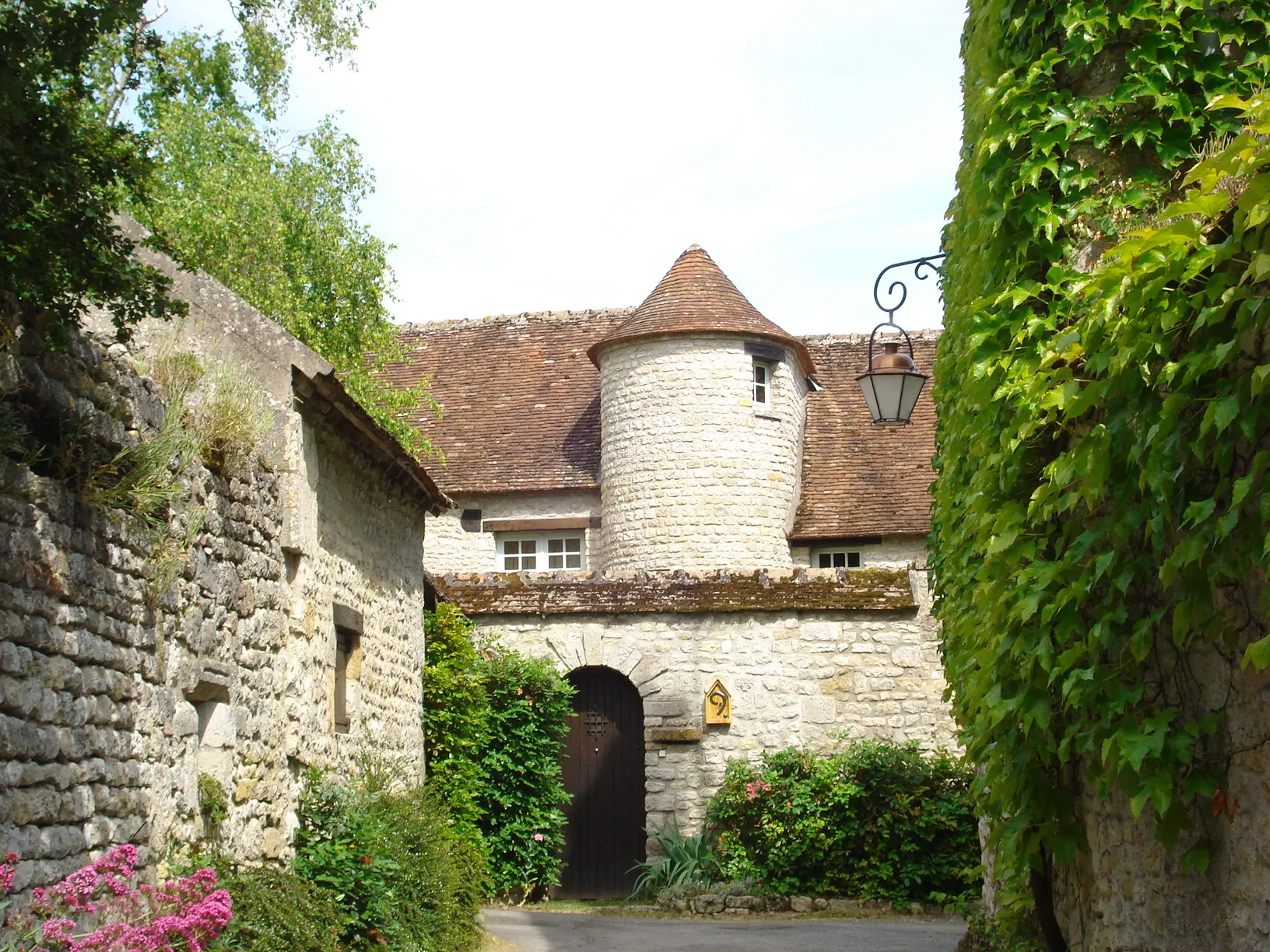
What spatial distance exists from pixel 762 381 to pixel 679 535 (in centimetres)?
264

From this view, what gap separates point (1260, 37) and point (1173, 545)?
2.01 meters

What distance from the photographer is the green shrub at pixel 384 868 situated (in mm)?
7863

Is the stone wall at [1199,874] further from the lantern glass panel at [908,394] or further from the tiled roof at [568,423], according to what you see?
the tiled roof at [568,423]

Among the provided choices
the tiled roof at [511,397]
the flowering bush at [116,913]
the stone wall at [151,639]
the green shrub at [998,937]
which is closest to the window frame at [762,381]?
the tiled roof at [511,397]

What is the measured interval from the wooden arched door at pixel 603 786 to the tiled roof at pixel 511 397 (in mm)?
5414

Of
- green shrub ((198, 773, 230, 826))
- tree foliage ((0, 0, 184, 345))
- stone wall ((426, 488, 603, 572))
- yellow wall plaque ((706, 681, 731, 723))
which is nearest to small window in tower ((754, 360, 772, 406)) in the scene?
stone wall ((426, 488, 603, 572))

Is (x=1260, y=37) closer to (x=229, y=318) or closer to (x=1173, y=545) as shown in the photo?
(x=1173, y=545)

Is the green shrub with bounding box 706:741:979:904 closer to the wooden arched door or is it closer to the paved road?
the paved road

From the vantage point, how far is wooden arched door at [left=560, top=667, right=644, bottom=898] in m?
14.5

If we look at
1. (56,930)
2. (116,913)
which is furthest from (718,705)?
(56,930)

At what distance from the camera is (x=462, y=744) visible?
1238cm

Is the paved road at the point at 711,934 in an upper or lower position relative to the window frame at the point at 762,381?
lower

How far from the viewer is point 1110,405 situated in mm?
4164

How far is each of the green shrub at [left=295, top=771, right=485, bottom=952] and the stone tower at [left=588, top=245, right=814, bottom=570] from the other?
897 cm
